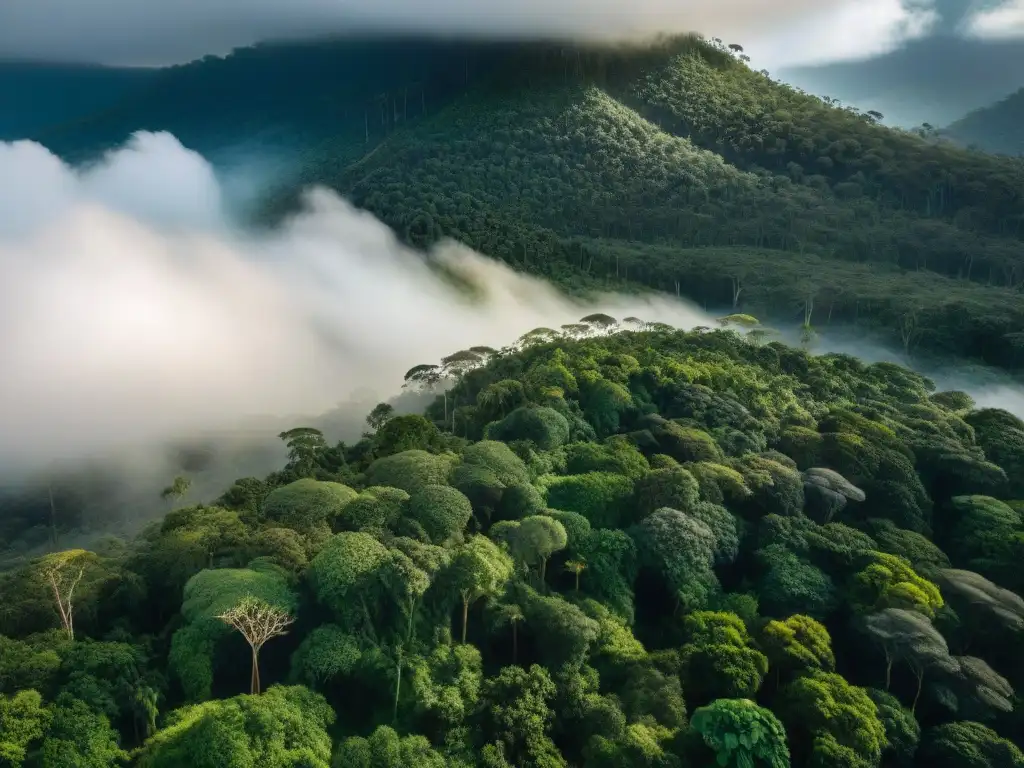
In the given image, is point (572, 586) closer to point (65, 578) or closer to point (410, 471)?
point (410, 471)

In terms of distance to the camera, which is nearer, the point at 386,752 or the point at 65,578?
the point at 386,752

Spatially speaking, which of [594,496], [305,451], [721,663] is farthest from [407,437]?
[721,663]

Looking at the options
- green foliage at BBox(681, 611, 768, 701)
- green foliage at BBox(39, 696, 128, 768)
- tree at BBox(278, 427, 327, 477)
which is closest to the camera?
green foliage at BBox(39, 696, 128, 768)

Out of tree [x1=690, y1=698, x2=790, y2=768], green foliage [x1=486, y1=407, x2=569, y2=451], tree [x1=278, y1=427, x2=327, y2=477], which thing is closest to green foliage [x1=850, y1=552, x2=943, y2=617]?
tree [x1=690, y1=698, x2=790, y2=768]

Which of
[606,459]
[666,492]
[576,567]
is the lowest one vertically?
[576,567]

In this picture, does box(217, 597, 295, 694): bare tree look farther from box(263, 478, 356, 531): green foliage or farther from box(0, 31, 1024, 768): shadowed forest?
box(263, 478, 356, 531): green foliage

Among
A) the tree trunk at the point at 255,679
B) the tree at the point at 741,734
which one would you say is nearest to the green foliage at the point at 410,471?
the tree trunk at the point at 255,679
